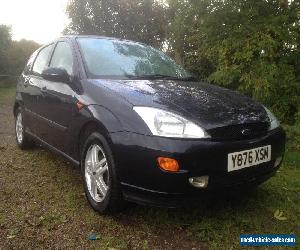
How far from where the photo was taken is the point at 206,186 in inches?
119

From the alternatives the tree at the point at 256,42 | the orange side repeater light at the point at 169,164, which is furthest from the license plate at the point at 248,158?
the tree at the point at 256,42

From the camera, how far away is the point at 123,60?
14.0 ft

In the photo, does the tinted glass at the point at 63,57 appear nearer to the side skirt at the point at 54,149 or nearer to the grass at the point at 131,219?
the side skirt at the point at 54,149

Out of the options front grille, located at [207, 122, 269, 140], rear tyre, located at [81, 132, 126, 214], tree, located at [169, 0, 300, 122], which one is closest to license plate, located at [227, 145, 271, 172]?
front grille, located at [207, 122, 269, 140]

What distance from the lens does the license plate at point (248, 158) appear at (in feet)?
10.1

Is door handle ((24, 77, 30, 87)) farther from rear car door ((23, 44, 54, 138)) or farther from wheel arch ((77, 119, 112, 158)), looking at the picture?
wheel arch ((77, 119, 112, 158))

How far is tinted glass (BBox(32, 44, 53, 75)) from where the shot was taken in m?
5.12

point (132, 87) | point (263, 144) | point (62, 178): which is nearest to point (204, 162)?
point (263, 144)

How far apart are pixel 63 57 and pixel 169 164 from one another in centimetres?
224

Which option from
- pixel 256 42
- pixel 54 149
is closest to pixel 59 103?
pixel 54 149

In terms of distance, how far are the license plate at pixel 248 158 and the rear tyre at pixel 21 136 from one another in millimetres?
3470

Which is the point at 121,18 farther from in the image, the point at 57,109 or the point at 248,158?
the point at 248,158

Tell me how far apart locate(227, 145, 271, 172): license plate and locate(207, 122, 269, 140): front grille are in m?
0.12

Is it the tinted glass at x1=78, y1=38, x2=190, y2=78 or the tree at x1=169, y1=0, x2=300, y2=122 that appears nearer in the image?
the tinted glass at x1=78, y1=38, x2=190, y2=78
